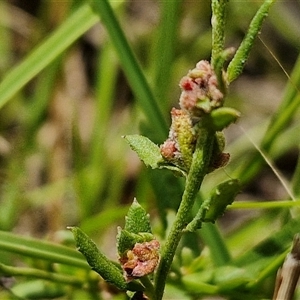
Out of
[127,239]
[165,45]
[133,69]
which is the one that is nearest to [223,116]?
[127,239]

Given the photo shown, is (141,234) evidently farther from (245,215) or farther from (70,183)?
(245,215)

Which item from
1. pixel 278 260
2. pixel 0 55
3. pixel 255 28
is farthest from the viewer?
pixel 0 55

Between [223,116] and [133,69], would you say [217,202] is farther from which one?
[133,69]

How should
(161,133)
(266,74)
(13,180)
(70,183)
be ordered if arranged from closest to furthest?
(161,133), (13,180), (70,183), (266,74)

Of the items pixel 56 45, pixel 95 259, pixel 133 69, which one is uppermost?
pixel 56 45

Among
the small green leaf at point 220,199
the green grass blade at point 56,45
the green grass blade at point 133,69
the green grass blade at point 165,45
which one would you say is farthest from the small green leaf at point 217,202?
the green grass blade at point 56,45

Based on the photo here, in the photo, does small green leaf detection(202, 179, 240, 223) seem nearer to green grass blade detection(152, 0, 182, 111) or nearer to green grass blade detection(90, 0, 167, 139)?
green grass blade detection(90, 0, 167, 139)

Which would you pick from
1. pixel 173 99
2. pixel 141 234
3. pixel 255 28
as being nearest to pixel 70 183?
pixel 173 99
